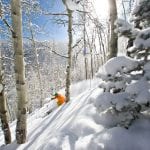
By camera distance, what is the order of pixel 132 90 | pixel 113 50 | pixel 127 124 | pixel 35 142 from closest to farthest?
1. pixel 132 90
2. pixel 127 124
3. pixel 35 142
4. pixel 113 50

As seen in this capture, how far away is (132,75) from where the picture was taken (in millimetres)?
4910

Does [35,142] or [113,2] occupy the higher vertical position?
[113,2]

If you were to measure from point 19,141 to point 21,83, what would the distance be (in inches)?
→ 55.2

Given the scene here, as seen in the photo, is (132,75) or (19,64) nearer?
(132,75)

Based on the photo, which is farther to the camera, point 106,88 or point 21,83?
point 21,83

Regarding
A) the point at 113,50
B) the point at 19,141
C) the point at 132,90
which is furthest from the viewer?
the point at 113,50

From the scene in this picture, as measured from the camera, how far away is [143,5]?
481 cm

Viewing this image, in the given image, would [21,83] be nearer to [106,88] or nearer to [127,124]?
[106,88]

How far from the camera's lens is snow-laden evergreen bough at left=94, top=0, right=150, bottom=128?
179 inches

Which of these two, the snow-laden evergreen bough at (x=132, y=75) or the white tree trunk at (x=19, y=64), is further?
the white tree trunk at (x=19, y=64)

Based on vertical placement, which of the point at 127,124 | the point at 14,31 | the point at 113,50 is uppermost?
the point at 14,31

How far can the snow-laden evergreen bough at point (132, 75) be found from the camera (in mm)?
4551

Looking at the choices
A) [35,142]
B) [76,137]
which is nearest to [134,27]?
[76,137]

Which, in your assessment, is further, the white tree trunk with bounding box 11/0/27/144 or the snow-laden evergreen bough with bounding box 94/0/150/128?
the white tree trunk with bounding box 11/0/27/144
